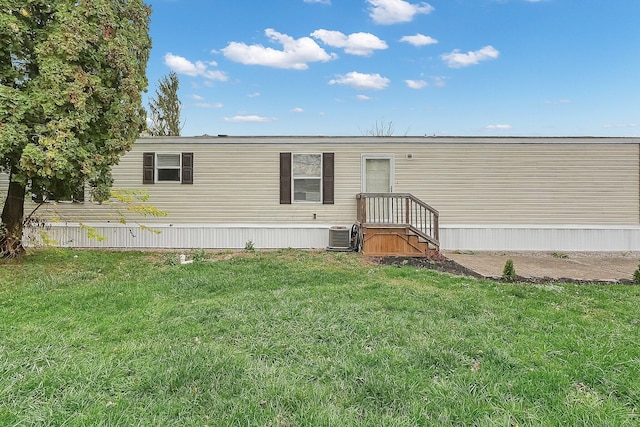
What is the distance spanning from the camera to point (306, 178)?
8922 millimetres

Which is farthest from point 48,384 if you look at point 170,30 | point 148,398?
point 170,30

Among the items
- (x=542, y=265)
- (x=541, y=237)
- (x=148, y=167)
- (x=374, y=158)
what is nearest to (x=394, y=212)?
(x=374, y=158)

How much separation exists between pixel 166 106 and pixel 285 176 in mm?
14602

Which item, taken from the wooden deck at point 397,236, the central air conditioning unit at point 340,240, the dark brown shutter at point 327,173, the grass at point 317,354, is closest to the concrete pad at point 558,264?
the wooden deck at point 397,236

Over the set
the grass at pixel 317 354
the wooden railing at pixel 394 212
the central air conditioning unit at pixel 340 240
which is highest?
the wooden railing at pixel 394 212

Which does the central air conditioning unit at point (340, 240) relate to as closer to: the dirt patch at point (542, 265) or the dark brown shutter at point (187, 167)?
the dirt patch at point (542, 265)

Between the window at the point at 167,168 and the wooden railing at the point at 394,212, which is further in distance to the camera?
the window at the point at 167,168

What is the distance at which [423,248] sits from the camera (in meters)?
7.86

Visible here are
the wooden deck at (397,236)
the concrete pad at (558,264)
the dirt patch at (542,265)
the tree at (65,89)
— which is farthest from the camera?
the wooden deck at (397,236)

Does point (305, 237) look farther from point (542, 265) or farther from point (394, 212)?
point (542, 265)

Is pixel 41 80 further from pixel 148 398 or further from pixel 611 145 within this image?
pixel 611 145

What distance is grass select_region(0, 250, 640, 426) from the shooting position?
2002 millimetres

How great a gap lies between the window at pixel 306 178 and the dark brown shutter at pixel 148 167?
328cm

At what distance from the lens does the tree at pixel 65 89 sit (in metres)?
5.29
